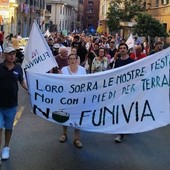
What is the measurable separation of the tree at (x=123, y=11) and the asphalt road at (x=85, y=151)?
3594 centimetres

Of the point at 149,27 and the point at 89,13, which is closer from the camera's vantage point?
the point at 149,27

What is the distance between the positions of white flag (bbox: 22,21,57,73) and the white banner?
179 cm

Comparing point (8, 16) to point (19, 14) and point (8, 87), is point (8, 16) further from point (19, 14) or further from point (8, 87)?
point (8, 87)

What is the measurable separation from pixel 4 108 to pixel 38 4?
207 feet

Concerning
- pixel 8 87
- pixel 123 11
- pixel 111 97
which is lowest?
pixel 111 97

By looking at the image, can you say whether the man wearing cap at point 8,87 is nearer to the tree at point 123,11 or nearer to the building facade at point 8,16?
the building facade at point 8,16

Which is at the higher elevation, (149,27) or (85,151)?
(149,27)

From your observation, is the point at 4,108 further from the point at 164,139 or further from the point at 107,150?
the point at 164,139

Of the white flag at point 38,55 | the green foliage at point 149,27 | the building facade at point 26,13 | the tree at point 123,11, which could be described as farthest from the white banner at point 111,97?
the building facade at point 26,13

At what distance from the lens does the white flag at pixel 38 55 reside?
834 centimetres

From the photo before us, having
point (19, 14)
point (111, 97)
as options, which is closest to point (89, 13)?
point (19, 14)

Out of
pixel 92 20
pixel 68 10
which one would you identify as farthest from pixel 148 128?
pixel 92 20

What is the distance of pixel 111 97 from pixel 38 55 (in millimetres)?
2533

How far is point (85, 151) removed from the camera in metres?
6.99
